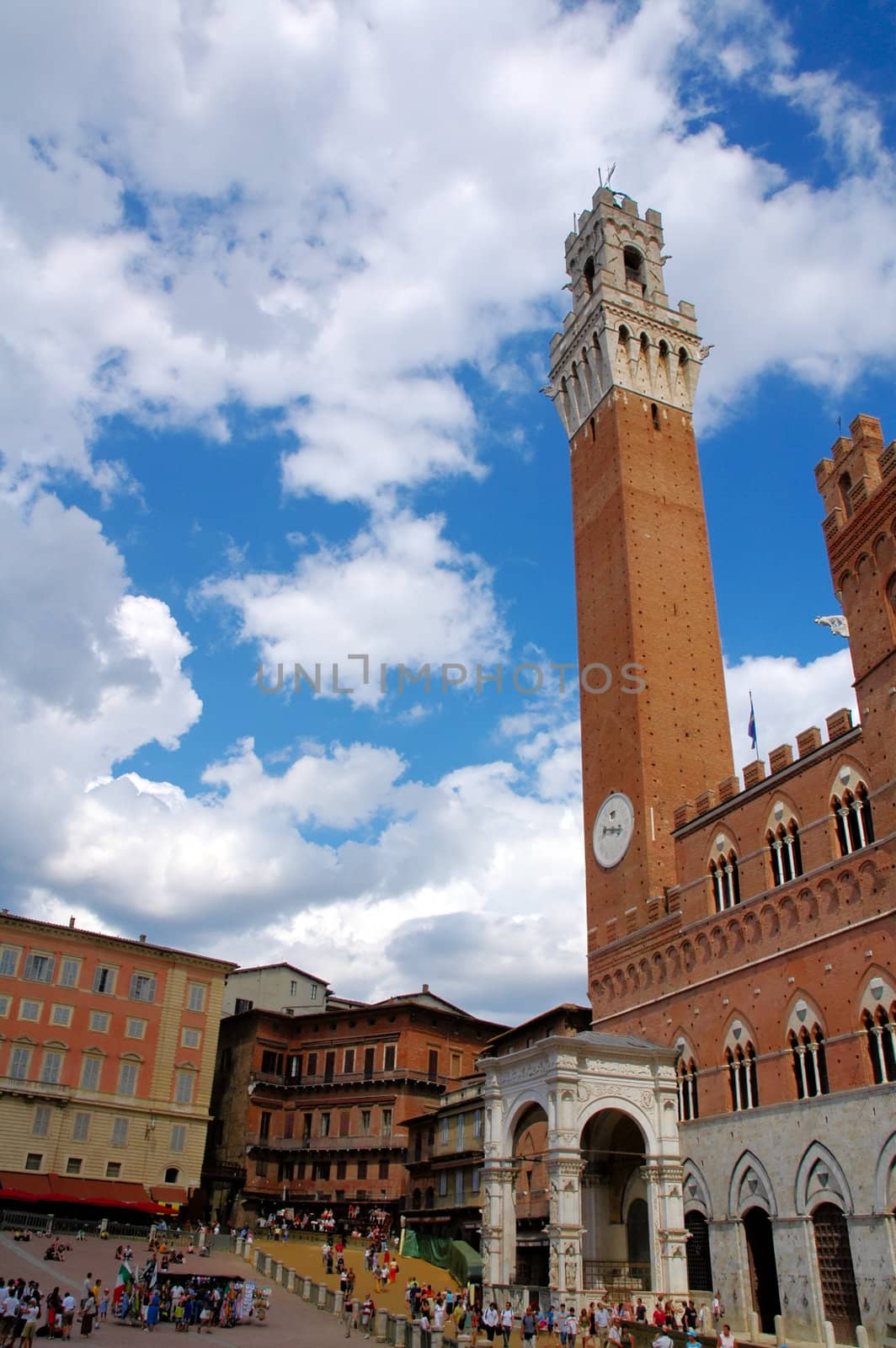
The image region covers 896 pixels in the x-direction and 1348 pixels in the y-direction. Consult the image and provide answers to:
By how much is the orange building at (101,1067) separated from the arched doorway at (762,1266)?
26853mm

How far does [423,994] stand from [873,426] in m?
40.5

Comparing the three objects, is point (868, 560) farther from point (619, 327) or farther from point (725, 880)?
point (619, 327)

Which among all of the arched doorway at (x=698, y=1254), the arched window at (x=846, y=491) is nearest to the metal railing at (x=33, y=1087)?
the arched doorway at (x=698, y=1254)

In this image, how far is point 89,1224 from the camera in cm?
4131

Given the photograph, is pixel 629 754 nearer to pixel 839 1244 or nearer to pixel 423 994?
pixel 839 1244

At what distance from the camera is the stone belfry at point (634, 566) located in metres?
40.7

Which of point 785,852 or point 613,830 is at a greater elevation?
point 613,830

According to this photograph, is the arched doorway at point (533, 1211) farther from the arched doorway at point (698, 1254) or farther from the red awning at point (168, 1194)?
the red awning at point (168, 1194)

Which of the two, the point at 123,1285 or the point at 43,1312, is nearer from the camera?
the point at 43,1312

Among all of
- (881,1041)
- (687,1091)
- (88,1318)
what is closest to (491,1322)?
(88,1318)

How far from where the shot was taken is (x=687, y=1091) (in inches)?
1304

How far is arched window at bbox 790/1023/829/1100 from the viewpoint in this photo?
27.9 meters

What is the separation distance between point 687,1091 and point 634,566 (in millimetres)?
21481

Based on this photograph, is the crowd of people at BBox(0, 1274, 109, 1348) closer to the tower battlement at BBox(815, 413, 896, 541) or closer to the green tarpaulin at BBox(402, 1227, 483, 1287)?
the green tarpaulin at BBox(402, 1227, 483, 1287)
